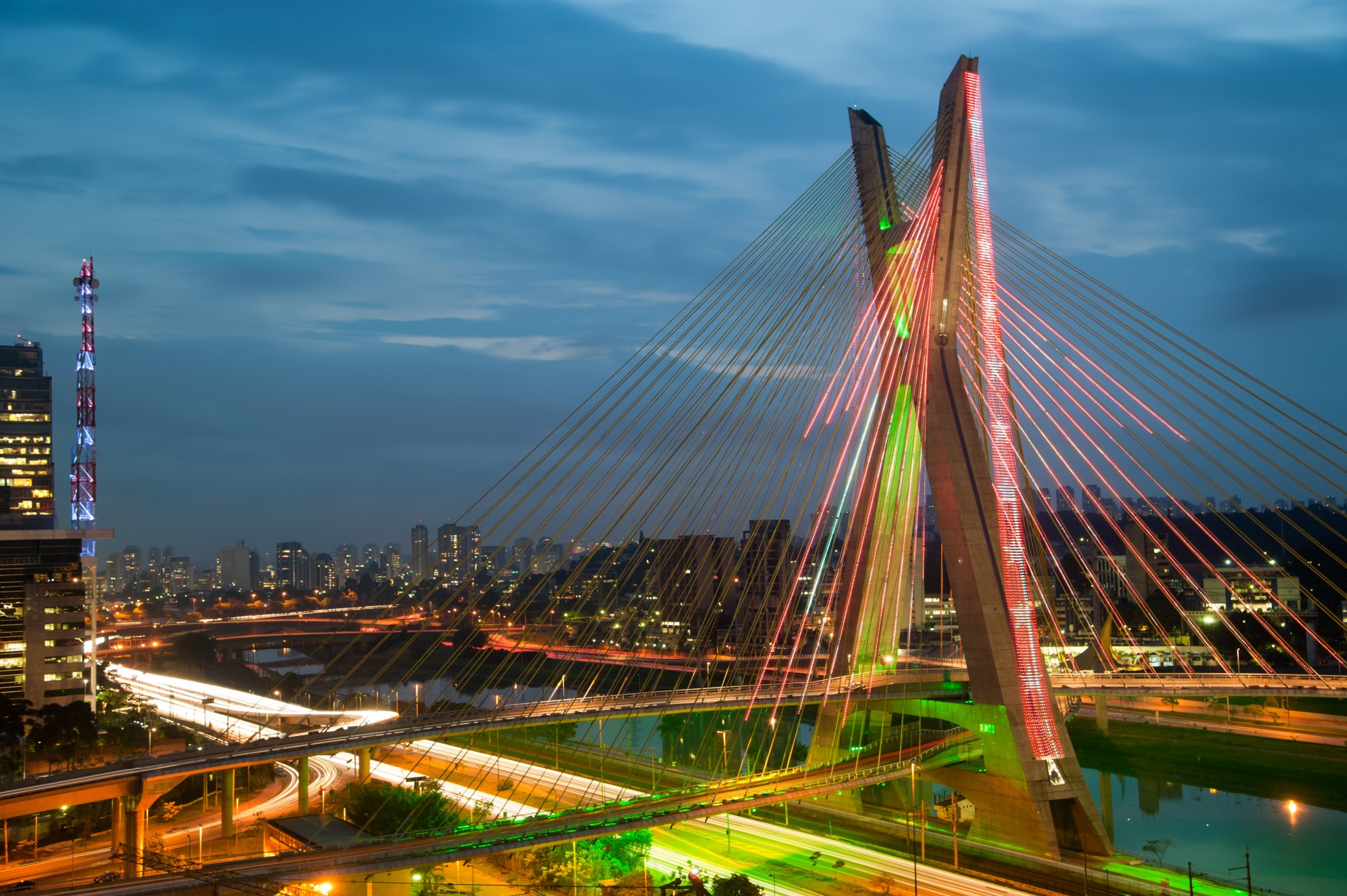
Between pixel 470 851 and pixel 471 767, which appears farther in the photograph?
pixel 471 767

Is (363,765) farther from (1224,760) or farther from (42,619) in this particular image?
(1224,760)

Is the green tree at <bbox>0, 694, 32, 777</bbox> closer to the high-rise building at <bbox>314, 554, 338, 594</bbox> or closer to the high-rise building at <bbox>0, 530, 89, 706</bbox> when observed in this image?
the high-rise building at <bbox>0, 530, 89, 706</bbox>

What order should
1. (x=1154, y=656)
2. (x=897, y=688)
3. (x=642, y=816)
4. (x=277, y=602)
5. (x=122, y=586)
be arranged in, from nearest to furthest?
1. (x=642, y=816)
2. (x=897, y=688)
3. (x=1154, y=656)
4. (x=277, y=602)
5. (x=122, y=586)

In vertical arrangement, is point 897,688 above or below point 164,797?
above

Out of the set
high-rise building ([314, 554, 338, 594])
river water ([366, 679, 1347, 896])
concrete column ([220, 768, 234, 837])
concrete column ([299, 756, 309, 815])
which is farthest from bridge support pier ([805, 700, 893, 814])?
high-rise building ([314, 554, 338, 594])

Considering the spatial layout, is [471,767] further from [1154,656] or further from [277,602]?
[277,602]

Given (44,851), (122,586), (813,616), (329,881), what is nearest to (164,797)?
(44,851)

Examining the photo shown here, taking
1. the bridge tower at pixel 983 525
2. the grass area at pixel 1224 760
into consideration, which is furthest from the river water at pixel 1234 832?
the bridge tower at pixel 983 525
